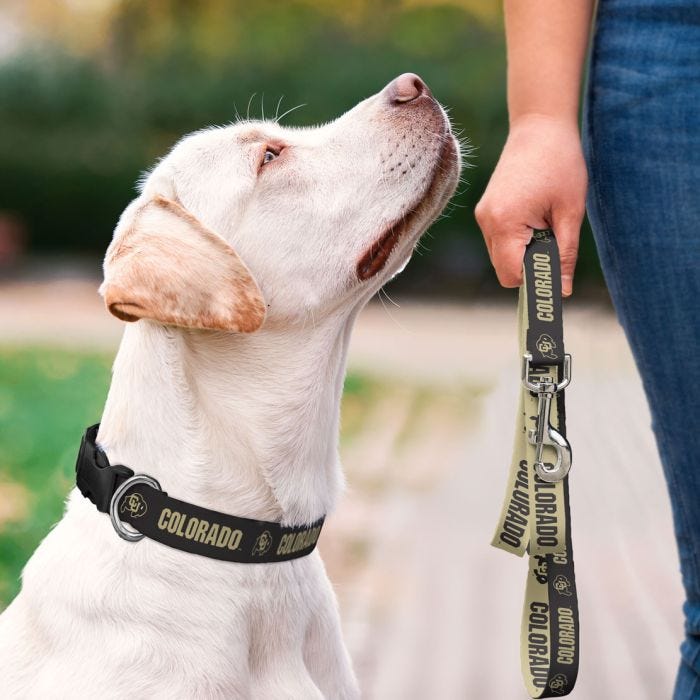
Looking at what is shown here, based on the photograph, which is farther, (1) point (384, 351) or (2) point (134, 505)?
(1) point (384, 351)

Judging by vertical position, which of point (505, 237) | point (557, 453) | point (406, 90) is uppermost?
point (406, 90)

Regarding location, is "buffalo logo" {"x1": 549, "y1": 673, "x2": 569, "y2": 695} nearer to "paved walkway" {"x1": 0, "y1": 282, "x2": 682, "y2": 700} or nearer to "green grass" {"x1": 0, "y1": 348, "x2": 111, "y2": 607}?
"paved walkway" {"x1": 0, "y1": 282, "x2": 682, "y2": 700}

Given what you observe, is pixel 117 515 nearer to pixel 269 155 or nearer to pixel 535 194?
pixel 269 155

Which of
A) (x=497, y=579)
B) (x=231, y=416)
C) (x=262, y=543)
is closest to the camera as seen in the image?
(x=262, y=543)

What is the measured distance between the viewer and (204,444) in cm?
282

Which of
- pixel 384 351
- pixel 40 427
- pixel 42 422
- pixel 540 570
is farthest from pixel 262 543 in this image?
pixel 384 351

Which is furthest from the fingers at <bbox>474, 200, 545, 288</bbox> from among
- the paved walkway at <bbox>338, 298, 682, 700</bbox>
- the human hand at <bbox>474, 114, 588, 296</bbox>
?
the paved walkway at <bbox>338, 298, 682, 700</bbox>

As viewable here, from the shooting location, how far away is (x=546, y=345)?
258 centimetres

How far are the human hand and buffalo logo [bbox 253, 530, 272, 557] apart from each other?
805 millimetres

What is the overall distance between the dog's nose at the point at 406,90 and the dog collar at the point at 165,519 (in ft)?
3.62

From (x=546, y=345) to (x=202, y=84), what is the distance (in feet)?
52.1

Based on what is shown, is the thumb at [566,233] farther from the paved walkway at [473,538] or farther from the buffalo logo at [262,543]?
the paved walkway at [473,538]

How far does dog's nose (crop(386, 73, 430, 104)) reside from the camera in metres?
3.06

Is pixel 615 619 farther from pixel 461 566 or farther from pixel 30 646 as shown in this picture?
pixel 30 646
